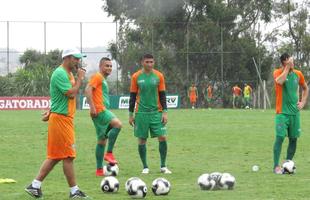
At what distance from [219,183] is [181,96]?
45223mm

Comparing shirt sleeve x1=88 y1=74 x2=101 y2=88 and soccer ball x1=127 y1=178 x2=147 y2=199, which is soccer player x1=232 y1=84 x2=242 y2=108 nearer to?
shirt sleeve x1=88 y1=74 x2=101 y2=88

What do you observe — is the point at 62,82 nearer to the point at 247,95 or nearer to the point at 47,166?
the point at 47,166

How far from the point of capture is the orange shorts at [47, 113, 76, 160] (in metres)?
9.76

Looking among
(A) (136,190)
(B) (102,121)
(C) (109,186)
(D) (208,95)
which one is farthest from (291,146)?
(D) (208,95)

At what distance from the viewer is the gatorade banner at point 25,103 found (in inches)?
1933

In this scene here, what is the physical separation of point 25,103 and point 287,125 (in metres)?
38.2

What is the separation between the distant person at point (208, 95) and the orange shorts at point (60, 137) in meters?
45.2

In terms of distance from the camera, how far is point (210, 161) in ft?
50.1

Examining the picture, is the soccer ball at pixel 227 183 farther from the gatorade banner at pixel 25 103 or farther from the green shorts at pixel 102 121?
the gatorade banner at pixel 25 103

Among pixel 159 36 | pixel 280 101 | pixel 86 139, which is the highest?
pixel 159 36

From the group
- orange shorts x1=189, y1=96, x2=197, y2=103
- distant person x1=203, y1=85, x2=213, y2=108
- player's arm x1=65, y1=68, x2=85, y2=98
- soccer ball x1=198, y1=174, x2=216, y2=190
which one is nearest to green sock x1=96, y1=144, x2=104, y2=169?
soccer ball x1=198, y1=174, x2=216, y2=190

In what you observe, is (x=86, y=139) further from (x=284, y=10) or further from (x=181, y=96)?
(x=284, y=10)

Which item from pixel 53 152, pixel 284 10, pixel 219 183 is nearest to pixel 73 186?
Answer: pixel 53 152

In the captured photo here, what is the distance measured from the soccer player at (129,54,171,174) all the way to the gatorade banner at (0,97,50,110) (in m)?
36.2
